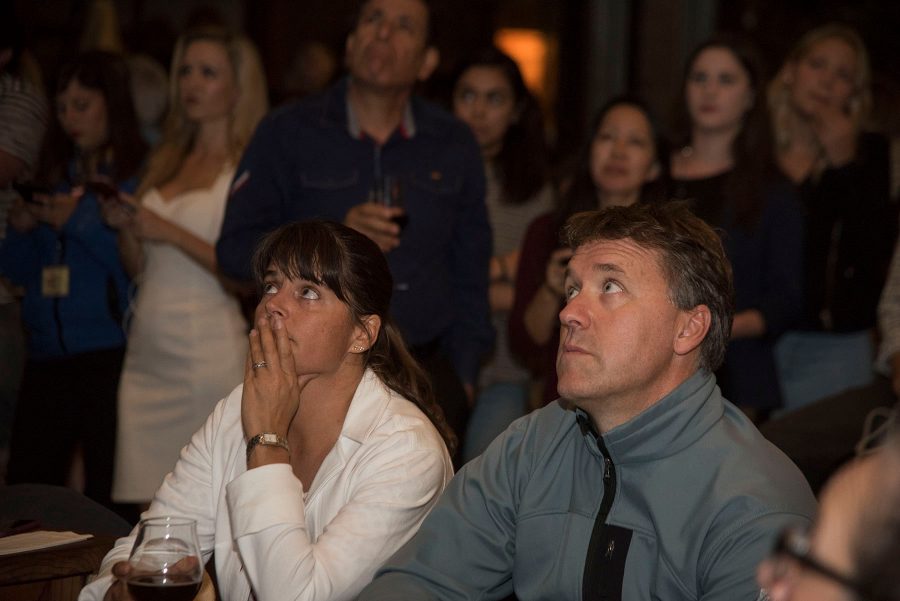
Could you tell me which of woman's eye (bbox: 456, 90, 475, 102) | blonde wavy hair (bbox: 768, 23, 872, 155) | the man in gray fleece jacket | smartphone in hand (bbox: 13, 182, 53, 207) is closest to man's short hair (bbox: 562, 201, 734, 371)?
the man in gray fleece jacket

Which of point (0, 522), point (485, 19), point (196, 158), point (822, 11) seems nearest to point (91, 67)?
point (196, 158)

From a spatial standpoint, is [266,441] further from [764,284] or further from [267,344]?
[764,284]

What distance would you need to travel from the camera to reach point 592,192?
3.84 metres

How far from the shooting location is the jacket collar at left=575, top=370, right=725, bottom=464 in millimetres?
1953

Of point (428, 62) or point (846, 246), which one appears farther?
point (428, 62)

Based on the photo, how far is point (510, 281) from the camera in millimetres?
4332

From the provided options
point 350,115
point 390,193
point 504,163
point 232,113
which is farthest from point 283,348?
point 504,163

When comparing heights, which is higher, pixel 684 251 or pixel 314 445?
pixel 684 251

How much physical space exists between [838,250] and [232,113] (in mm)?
2171

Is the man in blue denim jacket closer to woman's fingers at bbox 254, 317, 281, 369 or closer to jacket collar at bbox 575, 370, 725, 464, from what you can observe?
woman's fingers at bbox 254, 317, 281, 369

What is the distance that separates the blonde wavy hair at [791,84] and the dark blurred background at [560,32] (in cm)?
49

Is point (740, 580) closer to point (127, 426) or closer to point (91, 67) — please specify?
point (127, 426)

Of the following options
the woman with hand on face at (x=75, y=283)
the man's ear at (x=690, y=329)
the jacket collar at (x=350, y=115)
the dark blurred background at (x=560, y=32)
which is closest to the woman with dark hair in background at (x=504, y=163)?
the jacket collar at (x=350, y=115)

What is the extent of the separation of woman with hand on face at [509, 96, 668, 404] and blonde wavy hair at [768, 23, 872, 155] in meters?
0.66
